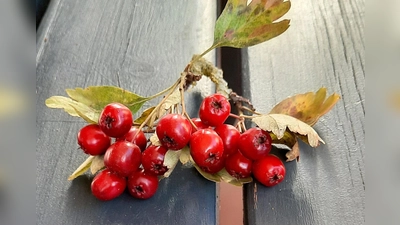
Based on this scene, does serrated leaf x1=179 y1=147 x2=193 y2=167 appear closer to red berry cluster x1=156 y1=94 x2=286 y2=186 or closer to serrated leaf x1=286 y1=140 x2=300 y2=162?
red berry cluster x1=156 y1=94 x2=286 y2=186

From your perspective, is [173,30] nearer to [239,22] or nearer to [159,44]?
[159,44]

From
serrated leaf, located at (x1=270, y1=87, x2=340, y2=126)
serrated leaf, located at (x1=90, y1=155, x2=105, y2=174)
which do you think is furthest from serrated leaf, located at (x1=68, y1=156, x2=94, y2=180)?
serrated leaf, located at (x1=270, y1=87, x2=340, y2=126)

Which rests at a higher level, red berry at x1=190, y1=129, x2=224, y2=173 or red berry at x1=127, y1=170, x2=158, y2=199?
red berry at x1=190, y1=129, x2=224, y2=173

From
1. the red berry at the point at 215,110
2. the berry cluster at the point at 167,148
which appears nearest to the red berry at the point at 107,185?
the berry cluster at the point at 167,148

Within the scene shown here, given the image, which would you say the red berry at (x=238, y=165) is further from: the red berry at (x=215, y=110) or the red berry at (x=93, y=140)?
the red berry at (x=93, y=140)
